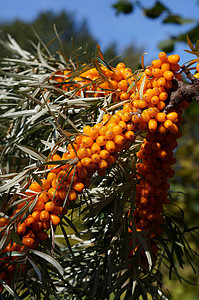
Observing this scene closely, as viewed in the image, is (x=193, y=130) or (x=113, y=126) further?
(x=193, y=130)

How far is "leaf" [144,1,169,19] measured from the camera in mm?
1356

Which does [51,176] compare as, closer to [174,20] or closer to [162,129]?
[162,129]

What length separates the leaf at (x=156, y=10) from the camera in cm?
136

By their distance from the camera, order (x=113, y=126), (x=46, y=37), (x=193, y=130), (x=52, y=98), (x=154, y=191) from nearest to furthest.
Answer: (x=113, y=126)
(x=154, y=191)
(x=52, y=98)
(x=46, y=37)
(x=193, y=130)

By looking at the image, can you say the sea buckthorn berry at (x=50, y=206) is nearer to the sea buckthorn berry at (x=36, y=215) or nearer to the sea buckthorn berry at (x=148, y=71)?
the sea buckthorn berry at (x=36, y=215)

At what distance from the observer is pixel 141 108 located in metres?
0.42

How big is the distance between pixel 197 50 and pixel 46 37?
0.51 m

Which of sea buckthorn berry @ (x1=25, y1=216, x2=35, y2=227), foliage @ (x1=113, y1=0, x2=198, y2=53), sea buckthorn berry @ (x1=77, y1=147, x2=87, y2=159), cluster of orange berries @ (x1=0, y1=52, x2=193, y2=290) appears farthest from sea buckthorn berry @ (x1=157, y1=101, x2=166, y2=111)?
foliage @ (x1=113, y1=0, x2=198, y2=53)

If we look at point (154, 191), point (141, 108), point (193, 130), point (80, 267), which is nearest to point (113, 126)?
point (141, 108)

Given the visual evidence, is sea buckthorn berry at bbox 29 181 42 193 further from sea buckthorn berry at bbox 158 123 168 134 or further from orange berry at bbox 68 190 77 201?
sea buckthorn berry at bbox 158 123 168 134

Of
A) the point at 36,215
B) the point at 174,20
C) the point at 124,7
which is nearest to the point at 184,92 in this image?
the point at 36,215

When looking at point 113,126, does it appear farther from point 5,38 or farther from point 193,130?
point 193,130

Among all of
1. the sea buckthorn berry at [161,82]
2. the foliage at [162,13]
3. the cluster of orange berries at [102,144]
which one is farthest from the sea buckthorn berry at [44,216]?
the foliage at [162,13]

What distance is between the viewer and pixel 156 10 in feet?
4.55
